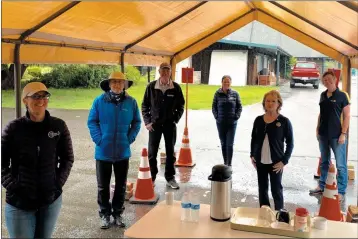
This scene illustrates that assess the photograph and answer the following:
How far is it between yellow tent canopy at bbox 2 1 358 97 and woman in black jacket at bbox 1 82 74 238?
1081mm

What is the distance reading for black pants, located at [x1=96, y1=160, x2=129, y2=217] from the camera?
14.1ft

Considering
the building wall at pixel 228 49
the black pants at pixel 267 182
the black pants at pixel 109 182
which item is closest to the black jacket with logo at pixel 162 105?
the black pants at pixel 109 182

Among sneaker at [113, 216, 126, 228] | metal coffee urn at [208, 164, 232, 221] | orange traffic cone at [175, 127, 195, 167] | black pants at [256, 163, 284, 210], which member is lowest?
sneaker at [113, 216, 126, 228]

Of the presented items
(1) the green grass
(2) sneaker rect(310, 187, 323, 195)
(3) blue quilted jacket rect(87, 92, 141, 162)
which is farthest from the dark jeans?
(1) the green grass

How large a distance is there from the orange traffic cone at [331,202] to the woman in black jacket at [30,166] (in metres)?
3.10

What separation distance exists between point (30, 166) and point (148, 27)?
3475 millimetres

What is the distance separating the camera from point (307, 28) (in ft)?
20.4

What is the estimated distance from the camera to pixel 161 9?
504 centimetres

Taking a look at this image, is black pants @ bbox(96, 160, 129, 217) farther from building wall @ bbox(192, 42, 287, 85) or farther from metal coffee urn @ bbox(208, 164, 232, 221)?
building wall @ bbox(192, 42, 287, 85)

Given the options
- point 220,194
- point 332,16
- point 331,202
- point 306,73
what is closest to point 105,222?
point 220,194

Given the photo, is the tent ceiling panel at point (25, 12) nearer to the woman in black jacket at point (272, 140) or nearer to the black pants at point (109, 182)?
the black pants at point (109, 182)

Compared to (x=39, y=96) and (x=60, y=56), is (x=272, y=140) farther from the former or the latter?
(x=60, y=56)

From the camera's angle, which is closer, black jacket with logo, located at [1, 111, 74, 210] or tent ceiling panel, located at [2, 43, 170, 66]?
black jacket with logo, located at [1, 111, 74, 210]

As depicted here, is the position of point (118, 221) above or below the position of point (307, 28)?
below
